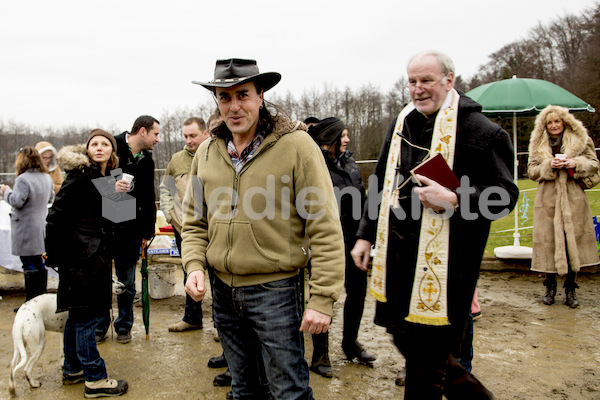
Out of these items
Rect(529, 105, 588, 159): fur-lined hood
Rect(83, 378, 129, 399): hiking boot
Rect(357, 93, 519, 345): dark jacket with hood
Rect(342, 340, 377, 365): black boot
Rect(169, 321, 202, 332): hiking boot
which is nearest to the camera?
Rect(357, 93, 519, 345): dark jacket with hood

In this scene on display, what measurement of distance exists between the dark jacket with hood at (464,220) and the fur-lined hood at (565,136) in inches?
146

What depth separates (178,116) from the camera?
1244 inches

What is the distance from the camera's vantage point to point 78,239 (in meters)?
3.34

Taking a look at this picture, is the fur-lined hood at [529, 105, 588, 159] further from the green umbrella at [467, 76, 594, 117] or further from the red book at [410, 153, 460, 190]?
the red book at [410, 153, 460, 190]

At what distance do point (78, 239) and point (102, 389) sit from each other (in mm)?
1132

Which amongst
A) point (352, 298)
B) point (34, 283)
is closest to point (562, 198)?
point (352, 298)

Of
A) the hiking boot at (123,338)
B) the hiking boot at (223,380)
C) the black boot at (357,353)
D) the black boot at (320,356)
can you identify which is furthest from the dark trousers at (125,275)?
the black boot at (357,353)

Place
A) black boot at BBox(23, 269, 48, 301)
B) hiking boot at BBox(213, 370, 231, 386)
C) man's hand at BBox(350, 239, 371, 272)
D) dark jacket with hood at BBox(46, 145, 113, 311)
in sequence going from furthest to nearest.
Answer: black boot at BBox(23, 269, 48, 301)
hiking boot at BBox(213, 370, 231, 386)
dark jacket with hood at BBox(46, 145, 113, 311)
man's hand at BBox(350, 239, 371, 272)

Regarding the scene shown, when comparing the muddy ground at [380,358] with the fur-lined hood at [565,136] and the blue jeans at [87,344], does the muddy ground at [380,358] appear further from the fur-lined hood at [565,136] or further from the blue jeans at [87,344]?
the fur-lined hood at [565,136]

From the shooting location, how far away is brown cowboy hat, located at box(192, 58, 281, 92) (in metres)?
2.09

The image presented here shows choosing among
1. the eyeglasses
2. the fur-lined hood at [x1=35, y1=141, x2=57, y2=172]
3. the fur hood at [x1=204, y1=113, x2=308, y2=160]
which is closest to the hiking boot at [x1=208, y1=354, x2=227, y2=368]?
the fur hood at [x1=204, y1=113, x2=308, y2=160]

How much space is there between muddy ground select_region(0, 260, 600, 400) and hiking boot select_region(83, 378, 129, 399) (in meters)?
0.10

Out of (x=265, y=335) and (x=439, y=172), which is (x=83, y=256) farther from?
(x=439, y=172)

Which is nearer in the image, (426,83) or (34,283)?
(426,83)
